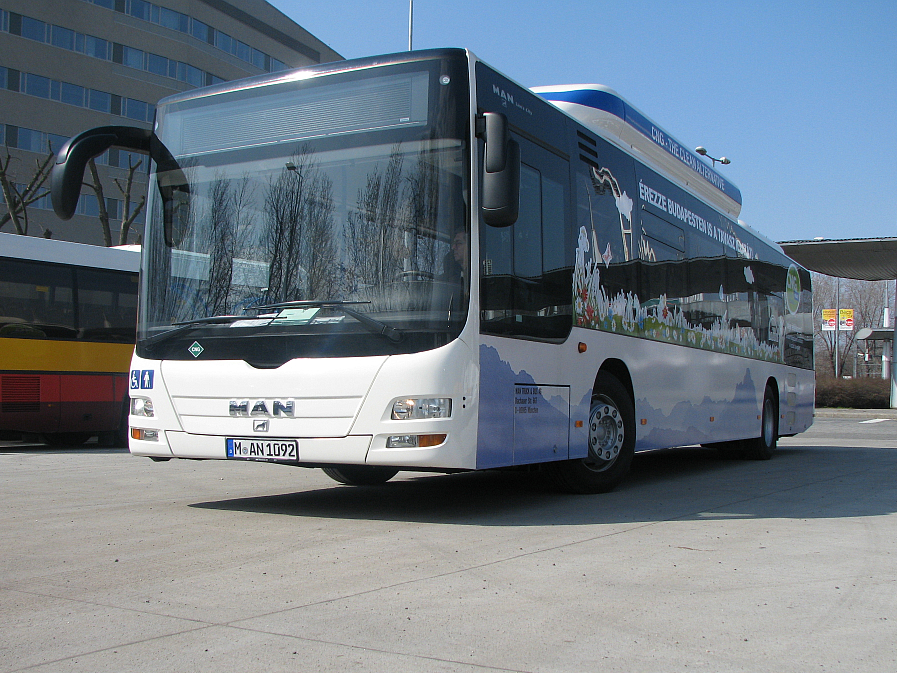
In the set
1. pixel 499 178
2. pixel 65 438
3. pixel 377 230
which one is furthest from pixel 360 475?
pixel 65 438

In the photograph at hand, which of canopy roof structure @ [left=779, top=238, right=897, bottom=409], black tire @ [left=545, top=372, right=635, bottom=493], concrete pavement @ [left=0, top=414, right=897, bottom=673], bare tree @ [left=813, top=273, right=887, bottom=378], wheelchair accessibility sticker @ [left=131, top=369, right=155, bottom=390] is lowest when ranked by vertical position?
concrete pavement @ [left=0, top=414, right=897, bottom=673]

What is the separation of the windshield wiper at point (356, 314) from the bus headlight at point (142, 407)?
53.4 inches

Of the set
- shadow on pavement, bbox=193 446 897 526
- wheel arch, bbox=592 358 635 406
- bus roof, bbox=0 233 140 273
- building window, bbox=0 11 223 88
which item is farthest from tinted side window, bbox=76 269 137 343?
building window, bbox=0 11 223 88

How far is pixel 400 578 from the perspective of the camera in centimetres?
520

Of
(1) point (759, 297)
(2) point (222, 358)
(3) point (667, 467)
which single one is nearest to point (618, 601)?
(2) point (222, 358)

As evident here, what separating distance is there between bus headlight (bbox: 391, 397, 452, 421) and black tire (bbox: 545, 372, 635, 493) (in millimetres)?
2303

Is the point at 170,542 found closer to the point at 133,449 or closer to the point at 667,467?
the point at 133,449

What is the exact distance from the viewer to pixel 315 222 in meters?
7.20

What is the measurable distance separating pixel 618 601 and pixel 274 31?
215ft

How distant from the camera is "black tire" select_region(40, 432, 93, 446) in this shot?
58.3 ft

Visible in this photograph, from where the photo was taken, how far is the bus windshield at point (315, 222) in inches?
271

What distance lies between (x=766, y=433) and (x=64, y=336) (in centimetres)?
1159

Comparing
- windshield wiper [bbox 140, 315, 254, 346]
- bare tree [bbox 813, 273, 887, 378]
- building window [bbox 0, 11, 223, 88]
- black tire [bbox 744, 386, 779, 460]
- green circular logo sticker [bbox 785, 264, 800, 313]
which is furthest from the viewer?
bare tree [bbox 813, 273, 887, 378]

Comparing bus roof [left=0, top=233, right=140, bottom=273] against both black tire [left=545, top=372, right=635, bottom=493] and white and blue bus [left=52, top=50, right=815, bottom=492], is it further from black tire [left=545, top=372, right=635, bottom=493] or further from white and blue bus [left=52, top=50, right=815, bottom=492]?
black tire [left=545, top=372, right=635, bottom=493]
